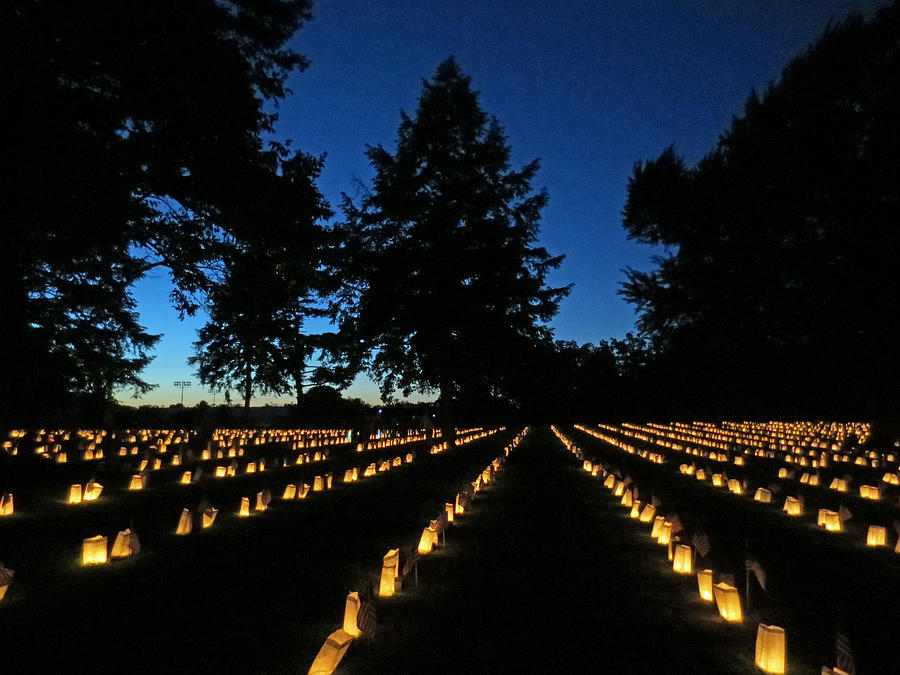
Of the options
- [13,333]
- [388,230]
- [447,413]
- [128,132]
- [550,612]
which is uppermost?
[388,230]

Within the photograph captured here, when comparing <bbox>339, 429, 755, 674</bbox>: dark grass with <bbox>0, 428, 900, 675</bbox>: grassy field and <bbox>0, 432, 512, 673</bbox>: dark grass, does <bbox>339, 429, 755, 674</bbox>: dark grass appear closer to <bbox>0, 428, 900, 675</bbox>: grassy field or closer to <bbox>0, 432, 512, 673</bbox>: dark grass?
<bbox>0, 428, 900, 675</bbox>: grassy field

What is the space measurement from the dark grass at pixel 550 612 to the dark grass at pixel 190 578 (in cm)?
66

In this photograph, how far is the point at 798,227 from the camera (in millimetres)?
21875

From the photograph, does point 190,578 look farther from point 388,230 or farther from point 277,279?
point 388,230

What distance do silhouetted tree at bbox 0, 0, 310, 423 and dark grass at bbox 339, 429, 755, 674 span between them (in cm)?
749

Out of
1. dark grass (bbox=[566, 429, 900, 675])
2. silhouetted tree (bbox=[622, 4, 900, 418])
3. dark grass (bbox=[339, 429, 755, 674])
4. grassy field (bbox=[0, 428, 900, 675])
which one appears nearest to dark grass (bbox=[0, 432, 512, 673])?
grassy field (bbox=[0, 428, 900, 675])

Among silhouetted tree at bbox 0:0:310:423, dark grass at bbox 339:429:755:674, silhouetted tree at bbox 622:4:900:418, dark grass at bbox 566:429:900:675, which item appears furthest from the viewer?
silhouetted tree at bbox 622:4:900:418

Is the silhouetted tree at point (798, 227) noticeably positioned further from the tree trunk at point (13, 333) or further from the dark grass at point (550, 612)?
the tree trunk at point (13, 333)

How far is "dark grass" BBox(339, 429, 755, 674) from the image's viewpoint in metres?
4.82

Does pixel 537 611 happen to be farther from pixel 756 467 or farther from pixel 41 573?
pixel 756 467

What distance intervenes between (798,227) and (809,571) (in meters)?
17.2

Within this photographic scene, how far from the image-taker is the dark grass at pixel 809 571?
17.1 feet

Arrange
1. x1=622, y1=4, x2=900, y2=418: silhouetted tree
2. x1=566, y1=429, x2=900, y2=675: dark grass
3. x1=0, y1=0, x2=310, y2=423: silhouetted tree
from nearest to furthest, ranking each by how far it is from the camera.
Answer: x1=566, y1=429, x2=900, y2=675: dark grass → x1=0, y1=0, x2=310, y2=423: silhouetted tree → x1=622, y1=4, x2=900, y2=418: silhouetted tree

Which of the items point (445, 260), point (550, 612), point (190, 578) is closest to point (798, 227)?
point (445, 260)
